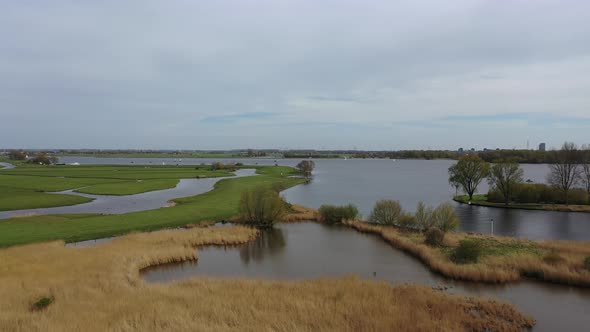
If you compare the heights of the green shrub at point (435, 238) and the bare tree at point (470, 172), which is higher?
the bare tree at point (470, 172)

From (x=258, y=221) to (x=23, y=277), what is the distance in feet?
64.6

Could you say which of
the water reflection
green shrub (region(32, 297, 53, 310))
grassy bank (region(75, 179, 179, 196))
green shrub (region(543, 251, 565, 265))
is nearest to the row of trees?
green shrub (region(543, 251, 565, 265))

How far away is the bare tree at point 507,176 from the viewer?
50.2 meters

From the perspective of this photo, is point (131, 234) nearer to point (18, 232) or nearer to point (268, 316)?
point (18, 232)

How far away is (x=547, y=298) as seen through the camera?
1753 cm

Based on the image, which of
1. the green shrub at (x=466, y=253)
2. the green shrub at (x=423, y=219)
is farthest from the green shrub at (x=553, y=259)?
the green shrub at (x=423, y=219)

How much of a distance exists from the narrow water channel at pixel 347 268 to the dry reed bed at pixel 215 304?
91.1 inches

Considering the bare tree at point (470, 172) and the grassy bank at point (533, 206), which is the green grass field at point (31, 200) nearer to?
the grassy bank at point (533, 206)

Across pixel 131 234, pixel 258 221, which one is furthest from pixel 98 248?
pixel 258 221

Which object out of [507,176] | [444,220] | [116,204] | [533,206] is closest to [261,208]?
[444,220]

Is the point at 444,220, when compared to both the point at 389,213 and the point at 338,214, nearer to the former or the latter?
the point at 389,213

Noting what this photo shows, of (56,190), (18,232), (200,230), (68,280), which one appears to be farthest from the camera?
(56,190)

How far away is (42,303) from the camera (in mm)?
14070

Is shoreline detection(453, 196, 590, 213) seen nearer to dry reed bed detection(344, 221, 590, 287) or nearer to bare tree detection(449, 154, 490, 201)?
bare tree detection(449, 154, 490, 201)
